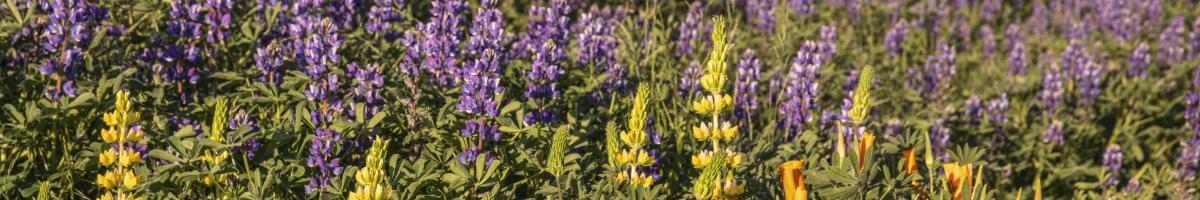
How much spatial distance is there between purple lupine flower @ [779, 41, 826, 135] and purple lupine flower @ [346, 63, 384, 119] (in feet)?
3.89

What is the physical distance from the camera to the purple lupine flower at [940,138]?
3461mm

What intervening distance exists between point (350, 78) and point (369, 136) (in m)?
0.36

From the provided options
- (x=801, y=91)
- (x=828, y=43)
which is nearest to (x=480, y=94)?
(x=801, y=91)

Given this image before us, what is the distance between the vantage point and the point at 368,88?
2.49 m

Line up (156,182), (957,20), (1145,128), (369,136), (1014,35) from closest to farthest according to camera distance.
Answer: (156,182)
(369,136)
(1145,128)
(1014,35)
(957,20)

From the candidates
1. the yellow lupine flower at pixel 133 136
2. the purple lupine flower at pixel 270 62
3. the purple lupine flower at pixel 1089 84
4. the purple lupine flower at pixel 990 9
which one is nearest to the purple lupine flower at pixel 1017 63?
the purple lupine flower at pixel 1089 84

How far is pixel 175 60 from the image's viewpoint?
113 inches

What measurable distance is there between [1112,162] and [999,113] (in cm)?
41

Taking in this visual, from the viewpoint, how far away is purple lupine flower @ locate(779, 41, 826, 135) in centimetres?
314

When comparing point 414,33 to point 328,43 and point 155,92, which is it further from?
point 155,92

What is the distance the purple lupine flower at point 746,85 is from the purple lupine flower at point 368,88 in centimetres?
105

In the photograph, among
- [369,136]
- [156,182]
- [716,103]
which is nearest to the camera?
[716,103]

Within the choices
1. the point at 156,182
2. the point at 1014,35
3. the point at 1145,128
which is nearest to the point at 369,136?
the point at 156,182

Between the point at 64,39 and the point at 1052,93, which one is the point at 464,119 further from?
the point at 1052,93
